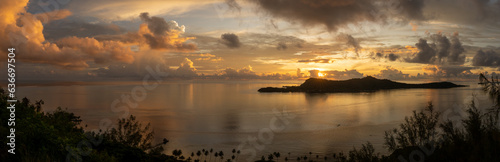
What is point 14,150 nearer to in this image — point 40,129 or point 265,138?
point 40,129

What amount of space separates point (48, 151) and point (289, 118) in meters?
102

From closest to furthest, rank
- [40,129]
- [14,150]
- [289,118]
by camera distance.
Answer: [14,150], [40,129], [289,118]

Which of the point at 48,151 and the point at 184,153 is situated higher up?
the point at 48,151

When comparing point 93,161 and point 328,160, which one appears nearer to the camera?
point 93,161

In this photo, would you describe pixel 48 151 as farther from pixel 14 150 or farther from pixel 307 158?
pixel 307 158

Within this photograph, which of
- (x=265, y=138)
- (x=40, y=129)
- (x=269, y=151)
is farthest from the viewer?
(x=265, y=138)

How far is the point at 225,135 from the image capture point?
80.5 m

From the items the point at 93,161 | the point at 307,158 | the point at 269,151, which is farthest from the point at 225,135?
the point at 93,161

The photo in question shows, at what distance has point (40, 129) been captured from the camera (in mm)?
14633

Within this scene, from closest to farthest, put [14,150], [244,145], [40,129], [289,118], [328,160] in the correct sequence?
[14,150]
[40,129]
[328,160]
[244,145]
[289,118]

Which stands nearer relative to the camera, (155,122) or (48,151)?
(48,151)

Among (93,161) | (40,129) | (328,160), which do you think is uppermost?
(40,129)

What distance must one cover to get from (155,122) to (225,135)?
30.1 meters

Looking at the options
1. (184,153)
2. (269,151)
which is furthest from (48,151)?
(269,151)
